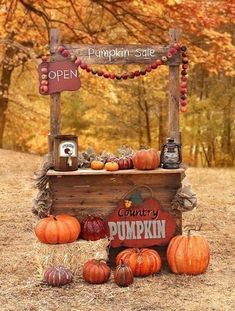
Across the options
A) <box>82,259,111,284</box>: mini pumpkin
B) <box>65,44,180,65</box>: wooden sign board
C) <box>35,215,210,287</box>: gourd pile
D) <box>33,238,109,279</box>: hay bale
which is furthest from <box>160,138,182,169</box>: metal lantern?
<box>82,259,111,284</box>: mini pumpkin

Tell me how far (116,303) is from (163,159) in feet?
6.15

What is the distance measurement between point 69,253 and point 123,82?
1665 cm

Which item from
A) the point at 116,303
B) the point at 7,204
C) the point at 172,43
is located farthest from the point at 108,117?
the point at 116,303

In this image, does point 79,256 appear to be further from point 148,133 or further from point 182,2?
point 148,133

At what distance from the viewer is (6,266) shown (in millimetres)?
7090

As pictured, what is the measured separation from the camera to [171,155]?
22.3 feet

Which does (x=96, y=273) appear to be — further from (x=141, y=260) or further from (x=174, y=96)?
(x=174, y=96)

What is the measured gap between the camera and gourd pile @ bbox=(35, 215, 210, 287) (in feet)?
20.7

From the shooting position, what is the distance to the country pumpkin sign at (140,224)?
22.5 ft

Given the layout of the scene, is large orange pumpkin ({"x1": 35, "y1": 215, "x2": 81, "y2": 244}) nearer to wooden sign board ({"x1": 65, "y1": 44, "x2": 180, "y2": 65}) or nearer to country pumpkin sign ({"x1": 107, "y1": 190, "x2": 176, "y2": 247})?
country pumpkin sign ({"x1": 107, "y1": 190, "x2": 176, "y2": 247})

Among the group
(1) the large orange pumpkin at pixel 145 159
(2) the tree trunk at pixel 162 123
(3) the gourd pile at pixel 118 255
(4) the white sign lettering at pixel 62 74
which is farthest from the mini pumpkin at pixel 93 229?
(2) the tree trunk at pixel 162 123

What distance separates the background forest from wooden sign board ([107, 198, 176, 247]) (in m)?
6.90

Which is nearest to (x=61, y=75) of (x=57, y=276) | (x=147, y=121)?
(x=57, y=276)

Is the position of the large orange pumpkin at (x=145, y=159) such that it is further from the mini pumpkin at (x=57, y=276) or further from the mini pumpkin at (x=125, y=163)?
the mini pumpkin at (x=57, y=276)
